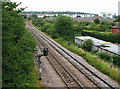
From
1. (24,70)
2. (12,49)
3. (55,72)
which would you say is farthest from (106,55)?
(12,49)

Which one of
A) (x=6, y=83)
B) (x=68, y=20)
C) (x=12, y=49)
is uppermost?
(x=68, y=20)

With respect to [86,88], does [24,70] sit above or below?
above

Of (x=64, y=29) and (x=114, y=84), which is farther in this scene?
(x=64, y=29)

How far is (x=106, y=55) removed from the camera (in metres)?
20.0

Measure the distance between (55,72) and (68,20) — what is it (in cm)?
2353

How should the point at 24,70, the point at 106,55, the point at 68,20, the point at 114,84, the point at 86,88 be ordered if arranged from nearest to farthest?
the point at 24,70 → the point at 86,88 → the point at 114,84 → the point at 106,55 → the point at 68,20

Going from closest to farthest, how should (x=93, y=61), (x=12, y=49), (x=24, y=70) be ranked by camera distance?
(x=12, y=49) → (x=24, y=70) → (x=93, y=61)

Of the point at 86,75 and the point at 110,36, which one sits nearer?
the point at 86,75

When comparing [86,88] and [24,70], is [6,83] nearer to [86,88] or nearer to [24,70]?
[24,70]

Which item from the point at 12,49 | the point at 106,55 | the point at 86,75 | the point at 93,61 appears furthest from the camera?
the point at 106,55

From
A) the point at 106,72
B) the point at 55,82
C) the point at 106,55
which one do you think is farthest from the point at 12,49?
the point at 106,55

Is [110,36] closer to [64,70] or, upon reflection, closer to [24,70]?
[64,70]

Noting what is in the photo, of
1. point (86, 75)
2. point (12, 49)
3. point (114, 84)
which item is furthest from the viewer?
point (86, 75)

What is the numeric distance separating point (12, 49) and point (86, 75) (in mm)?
7898
